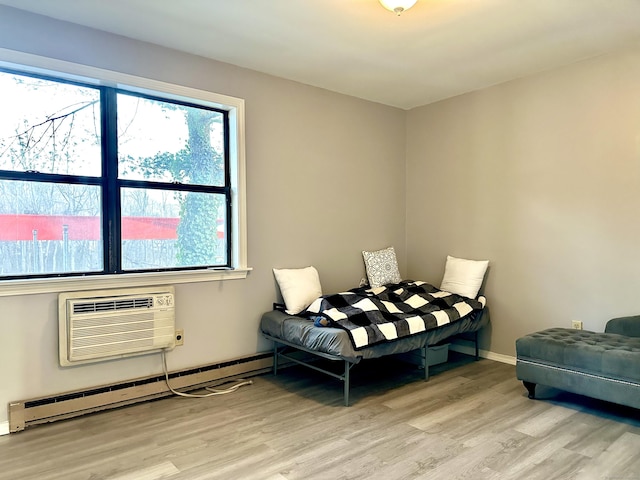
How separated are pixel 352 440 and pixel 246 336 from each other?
1.40 metres

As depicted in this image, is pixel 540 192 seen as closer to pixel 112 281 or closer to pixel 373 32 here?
pixel 373 32

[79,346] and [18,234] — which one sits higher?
[18,234]

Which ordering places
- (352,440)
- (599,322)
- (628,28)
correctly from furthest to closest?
(599,322)
(628,28)
(352,440)

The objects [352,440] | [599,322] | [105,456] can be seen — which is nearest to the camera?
[105,456]

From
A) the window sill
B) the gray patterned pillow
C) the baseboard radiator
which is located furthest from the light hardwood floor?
the gray patterned pillow

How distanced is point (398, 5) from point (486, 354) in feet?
10.4

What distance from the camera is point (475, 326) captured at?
156 inches

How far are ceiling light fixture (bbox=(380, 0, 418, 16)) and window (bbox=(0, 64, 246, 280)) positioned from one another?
61.4 inches

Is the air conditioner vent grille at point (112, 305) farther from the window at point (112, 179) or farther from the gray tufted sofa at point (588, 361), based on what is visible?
the gray tufted sofa at point (588, 361)

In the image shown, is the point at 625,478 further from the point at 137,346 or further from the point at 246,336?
the point at 137,346

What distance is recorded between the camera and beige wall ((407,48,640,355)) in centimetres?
339

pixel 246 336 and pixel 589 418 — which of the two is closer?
pixel 589 418

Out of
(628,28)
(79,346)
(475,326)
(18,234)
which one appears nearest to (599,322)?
(475,326)

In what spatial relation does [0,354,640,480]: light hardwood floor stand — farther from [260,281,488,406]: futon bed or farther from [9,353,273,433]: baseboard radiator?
[260,281,488,406]: futon bed
